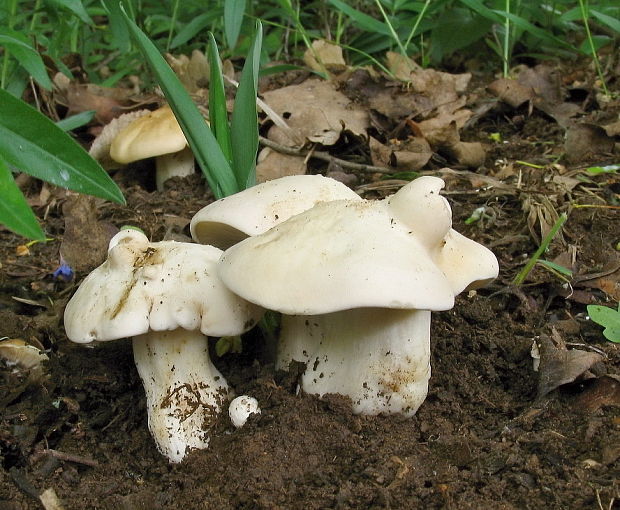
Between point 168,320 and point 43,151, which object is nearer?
point 43,151

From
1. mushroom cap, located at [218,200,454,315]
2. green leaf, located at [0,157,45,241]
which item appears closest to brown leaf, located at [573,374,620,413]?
mushroom cap, located at [218,200,454,315]

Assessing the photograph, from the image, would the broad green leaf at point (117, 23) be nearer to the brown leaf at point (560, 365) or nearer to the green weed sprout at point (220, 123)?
the green weed sprout at point (220, 123)

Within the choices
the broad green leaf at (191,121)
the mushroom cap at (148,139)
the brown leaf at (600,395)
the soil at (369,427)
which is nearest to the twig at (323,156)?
the mushroom cap at (148,139)

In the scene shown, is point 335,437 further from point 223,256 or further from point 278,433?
point 223,256

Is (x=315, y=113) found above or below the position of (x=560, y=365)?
below

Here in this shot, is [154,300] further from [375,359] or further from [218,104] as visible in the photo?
[218,104]

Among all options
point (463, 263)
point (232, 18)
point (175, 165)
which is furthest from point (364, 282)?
point (175, 165)
